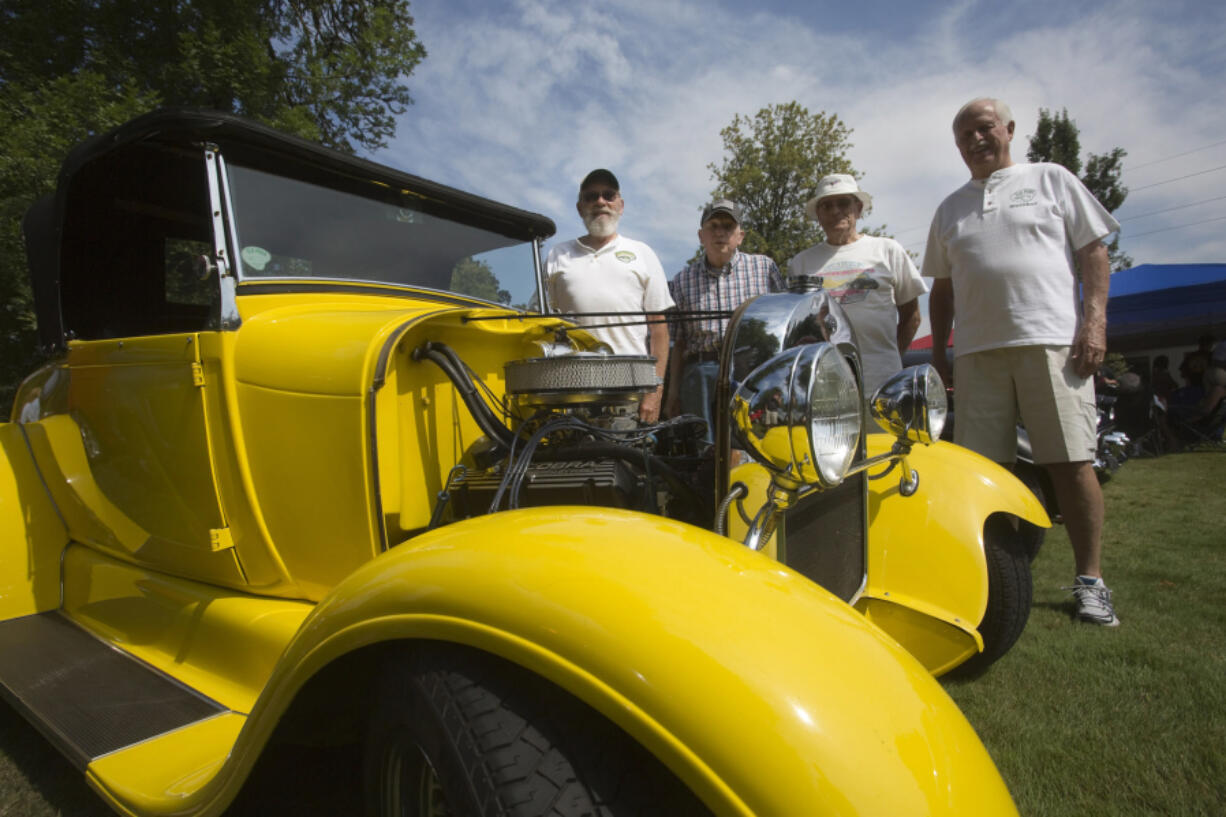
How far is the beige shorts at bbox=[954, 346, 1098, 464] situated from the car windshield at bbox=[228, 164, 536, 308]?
6.84 ft

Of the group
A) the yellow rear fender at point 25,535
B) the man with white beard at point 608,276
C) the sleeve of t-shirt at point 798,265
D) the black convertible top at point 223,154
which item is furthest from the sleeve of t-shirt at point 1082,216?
the yellow rear fender at point 25,535

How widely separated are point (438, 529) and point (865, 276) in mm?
2622

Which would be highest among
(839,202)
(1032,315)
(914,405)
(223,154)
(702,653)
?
(839,202)

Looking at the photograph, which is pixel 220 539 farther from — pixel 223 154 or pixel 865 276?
pixel 865 276

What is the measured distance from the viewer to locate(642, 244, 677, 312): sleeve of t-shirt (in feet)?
10.6

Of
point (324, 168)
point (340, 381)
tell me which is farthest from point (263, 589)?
point (324, 168)

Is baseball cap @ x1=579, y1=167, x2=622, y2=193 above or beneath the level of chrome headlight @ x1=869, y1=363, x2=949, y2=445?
above

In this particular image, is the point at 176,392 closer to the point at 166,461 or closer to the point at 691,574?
the point at 166,461

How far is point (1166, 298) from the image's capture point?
9594mm

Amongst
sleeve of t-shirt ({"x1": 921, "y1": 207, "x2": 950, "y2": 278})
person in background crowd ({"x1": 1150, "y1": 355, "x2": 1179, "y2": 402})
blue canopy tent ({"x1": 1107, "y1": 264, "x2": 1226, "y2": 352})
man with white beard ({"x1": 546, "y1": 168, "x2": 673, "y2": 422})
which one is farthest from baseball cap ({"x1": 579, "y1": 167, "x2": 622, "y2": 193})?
person in background crowd ({"x1": 1150, "y1": 355, "x2": 1179, "y2": 402})

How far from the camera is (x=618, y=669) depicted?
787 mm

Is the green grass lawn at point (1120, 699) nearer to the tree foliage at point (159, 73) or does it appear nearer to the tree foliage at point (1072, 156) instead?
the tree foliage at point (159, 73)

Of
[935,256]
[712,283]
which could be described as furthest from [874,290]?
[712,283]

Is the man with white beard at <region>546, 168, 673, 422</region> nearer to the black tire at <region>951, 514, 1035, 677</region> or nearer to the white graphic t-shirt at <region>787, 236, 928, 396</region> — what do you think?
the white graphic t-shirt at <region>787, 236, 928, 396</region>
